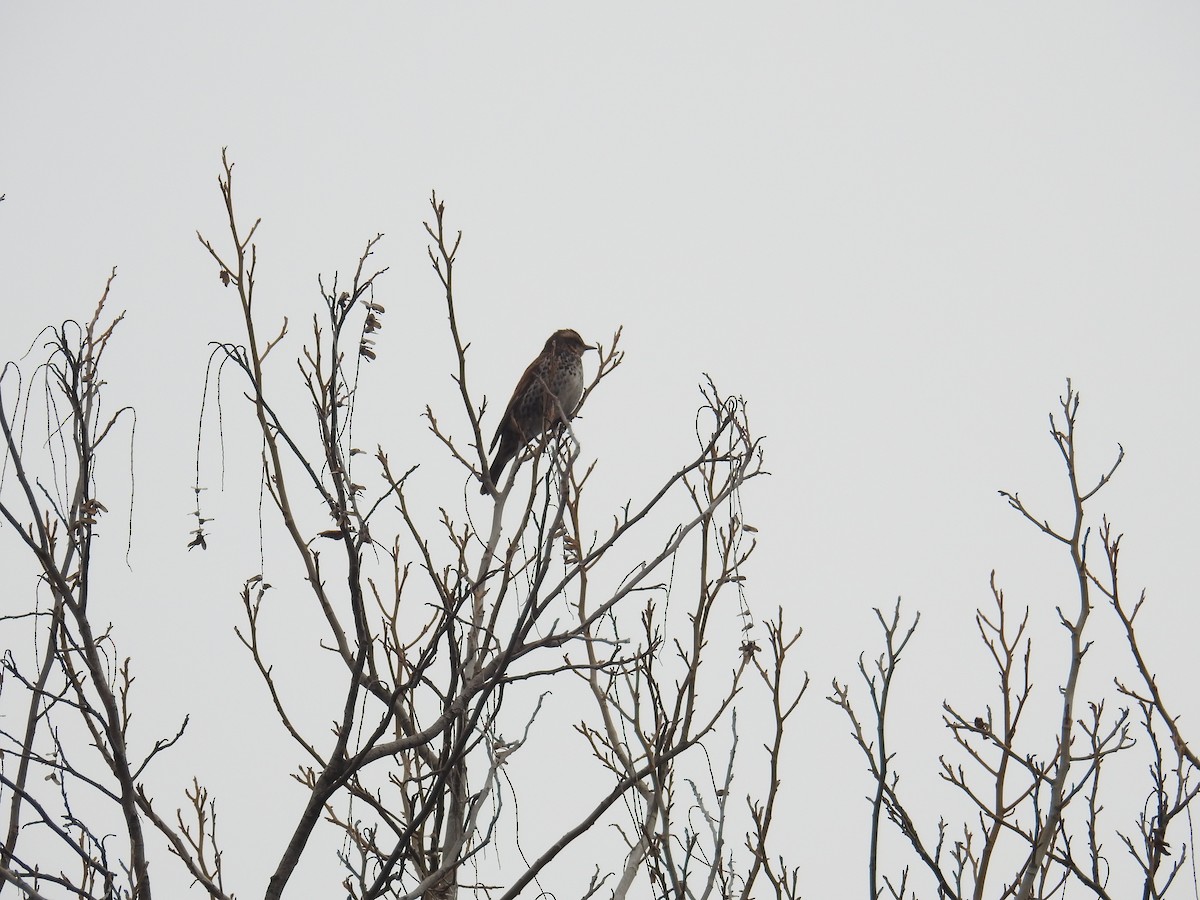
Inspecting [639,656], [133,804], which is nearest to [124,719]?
[133,804]

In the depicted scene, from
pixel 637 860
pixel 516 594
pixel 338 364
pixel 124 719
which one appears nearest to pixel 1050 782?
pixel 637 860

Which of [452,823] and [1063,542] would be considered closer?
[452,823]

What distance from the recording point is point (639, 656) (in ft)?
10.4

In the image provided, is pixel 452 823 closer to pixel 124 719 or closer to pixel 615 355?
pixel 124 719

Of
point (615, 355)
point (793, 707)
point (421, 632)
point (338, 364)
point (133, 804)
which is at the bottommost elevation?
point (133, 804)

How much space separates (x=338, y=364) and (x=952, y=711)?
7.53 feet

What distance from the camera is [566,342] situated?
7.19 metres

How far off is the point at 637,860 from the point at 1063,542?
6.02 ft

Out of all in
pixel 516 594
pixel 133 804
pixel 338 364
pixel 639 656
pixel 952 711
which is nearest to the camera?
pixel 133 804

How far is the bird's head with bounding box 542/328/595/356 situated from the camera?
281 inches

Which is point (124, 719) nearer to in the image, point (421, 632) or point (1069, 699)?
point (421, 632)

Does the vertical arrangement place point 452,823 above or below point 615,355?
below

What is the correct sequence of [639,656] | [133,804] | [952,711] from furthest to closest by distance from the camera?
[952,711] < [639,656] < [133,804]

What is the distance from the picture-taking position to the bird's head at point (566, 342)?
→ 7.14 m
